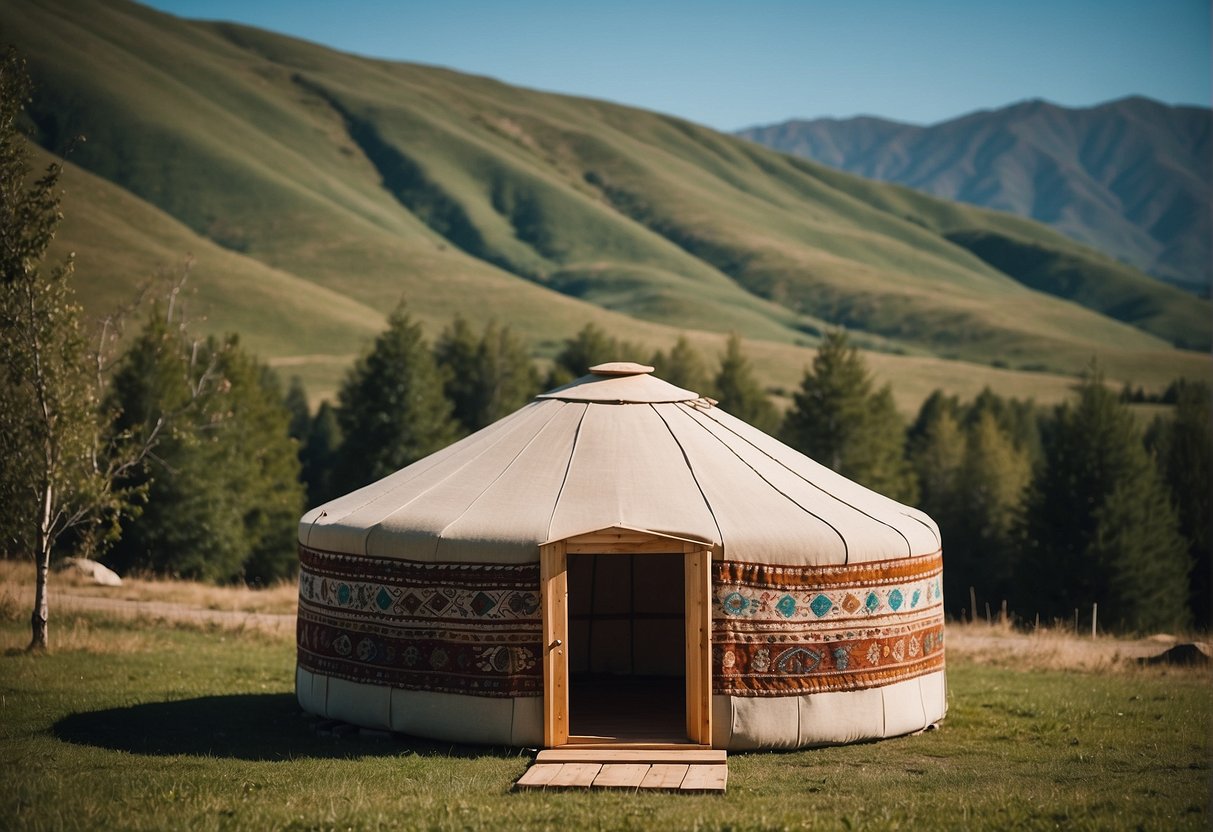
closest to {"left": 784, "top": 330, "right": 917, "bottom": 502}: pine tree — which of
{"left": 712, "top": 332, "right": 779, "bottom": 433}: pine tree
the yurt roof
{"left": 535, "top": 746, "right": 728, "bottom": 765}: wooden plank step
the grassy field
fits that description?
{"left": 712, "top": 332, "right": 779, "bottom": 433}: pine tree

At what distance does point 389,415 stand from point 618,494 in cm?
2772

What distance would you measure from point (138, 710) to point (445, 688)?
2.86 metres

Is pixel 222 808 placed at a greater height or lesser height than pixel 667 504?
lesser

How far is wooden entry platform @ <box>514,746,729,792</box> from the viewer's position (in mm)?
7742

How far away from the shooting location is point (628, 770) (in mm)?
8141

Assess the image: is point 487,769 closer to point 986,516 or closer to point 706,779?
point 706,779

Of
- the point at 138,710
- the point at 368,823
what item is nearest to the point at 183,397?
the point at 138,710

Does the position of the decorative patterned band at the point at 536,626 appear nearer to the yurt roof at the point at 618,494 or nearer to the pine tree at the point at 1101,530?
the yurt roof at the point at 618,494

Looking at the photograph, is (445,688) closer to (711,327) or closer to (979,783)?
(979,783)

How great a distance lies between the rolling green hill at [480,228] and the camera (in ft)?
284

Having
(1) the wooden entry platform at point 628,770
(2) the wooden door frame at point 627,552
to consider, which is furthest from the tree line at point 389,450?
(1) the wooden entry platform at point 628,770

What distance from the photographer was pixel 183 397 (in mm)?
28984

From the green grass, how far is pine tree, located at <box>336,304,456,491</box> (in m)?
23.9

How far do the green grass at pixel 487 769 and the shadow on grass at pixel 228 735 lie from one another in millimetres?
23
